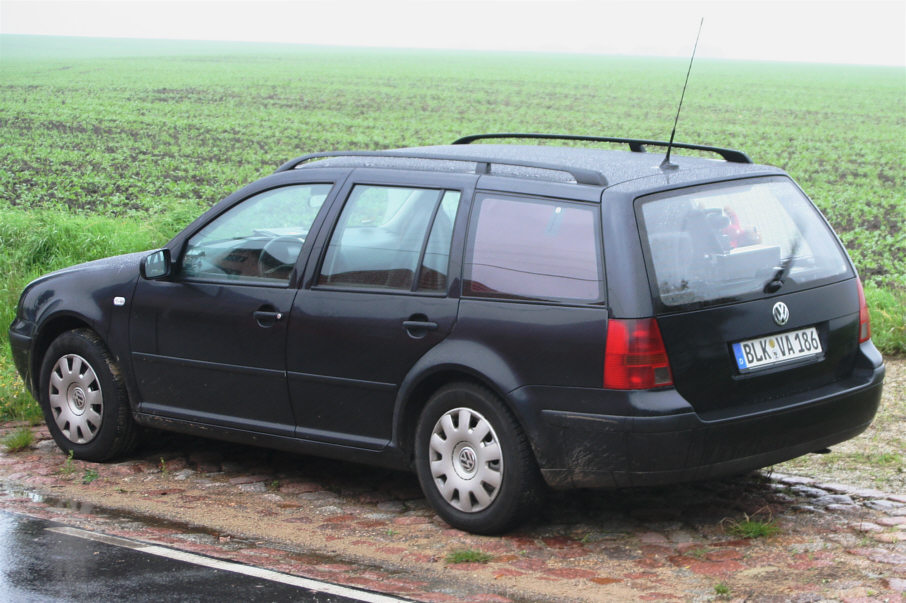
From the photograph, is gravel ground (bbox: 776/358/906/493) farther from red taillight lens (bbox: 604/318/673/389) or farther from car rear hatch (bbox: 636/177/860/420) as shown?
red taillight lens (bbox: 604/318/673/389)

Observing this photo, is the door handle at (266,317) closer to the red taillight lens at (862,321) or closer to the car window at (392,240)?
the car window at (392,240)

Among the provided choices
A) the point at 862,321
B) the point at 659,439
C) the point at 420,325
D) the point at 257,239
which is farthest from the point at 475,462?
the point at 862,321

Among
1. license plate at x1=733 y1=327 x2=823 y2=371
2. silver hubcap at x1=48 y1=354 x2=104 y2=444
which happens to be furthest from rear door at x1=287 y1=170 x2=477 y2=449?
silver hubcap at x1=48 y1=354 x2=104 y2=444

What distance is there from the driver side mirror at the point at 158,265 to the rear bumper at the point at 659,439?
7.97 feet

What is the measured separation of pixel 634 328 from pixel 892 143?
42.7 metres

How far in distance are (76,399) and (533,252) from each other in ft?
10.5

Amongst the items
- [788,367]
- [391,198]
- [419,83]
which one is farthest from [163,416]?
[419,83]

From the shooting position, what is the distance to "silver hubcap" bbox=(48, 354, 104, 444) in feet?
23.3

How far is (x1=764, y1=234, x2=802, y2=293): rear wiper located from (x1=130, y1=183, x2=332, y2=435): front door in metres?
2.26

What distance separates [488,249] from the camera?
5.57 metres

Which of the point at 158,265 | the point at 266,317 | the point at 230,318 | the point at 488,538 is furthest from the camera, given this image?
the point at 158,265

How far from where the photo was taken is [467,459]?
558 cm

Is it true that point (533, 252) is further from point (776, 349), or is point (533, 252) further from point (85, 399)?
point (85, 399)

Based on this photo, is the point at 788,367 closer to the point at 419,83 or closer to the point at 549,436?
the point at 549,436
